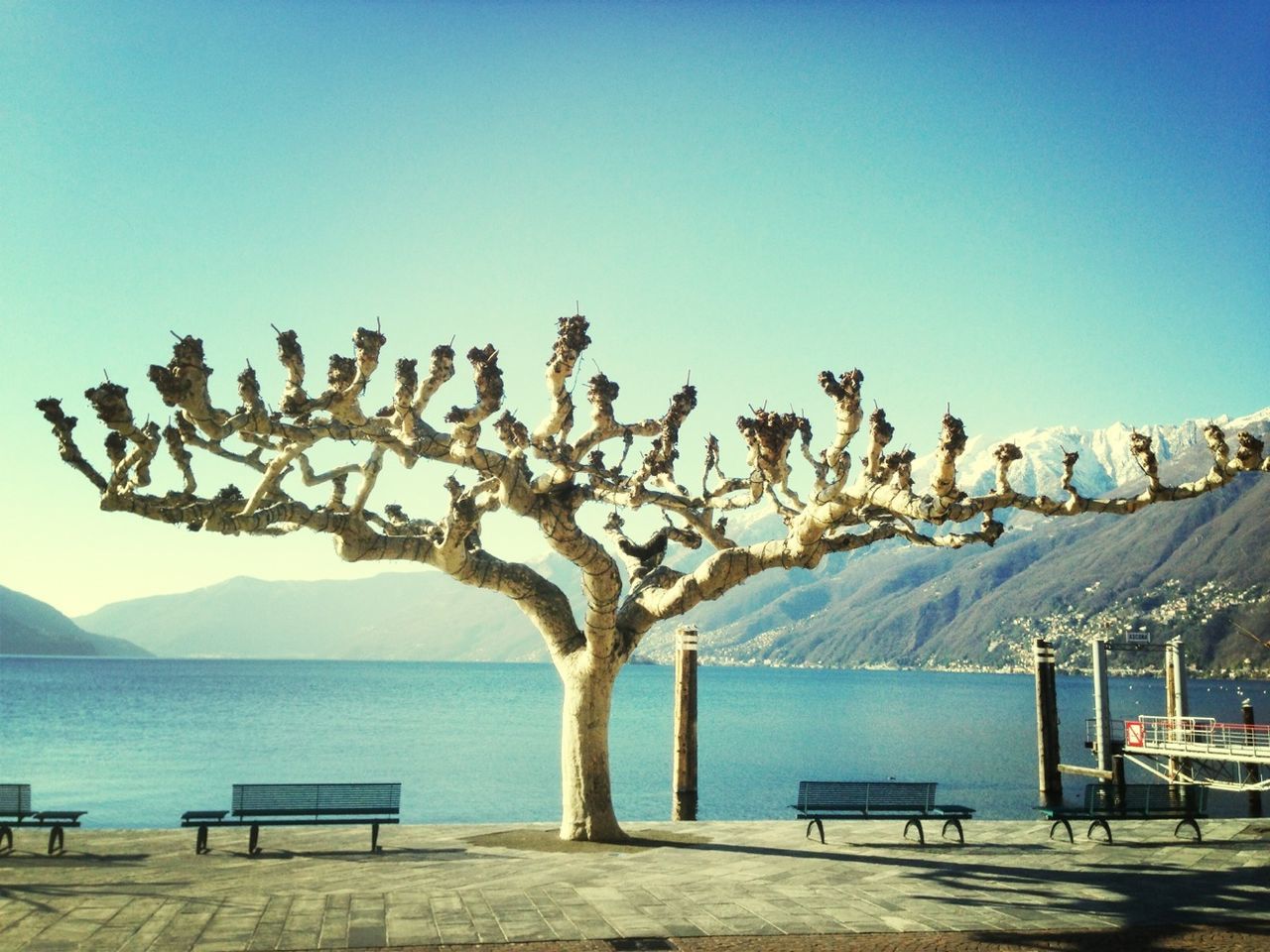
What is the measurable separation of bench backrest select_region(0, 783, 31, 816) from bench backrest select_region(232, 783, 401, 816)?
2978 millimetres

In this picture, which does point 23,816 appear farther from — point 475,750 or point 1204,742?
point 475,750

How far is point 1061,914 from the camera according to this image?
35.7 ft

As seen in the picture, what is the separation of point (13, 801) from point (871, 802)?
13274 millimetres

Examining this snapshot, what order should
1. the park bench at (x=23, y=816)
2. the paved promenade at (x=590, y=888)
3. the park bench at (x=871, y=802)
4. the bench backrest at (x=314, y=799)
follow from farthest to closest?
the park bench at (x=871, y=802) → the bench backrest at (x=314, y=799) → the park bench at (x=23, y=816) → the paved promenade at (x=590, y=888)

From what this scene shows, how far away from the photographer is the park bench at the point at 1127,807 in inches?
641

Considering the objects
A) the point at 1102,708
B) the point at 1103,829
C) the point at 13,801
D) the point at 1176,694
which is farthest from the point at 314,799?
A: the point at 1176,694

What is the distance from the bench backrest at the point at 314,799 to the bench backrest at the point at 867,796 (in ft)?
22.2

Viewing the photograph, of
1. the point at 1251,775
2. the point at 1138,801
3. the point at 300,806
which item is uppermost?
the point at 300,806

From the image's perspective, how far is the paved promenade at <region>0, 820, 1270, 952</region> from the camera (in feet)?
31.7

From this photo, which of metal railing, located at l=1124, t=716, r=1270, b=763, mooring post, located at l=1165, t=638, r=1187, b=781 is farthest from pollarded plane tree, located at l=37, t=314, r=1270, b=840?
Result: mooring post, located at l=1165, t=638, r=1187, b=781

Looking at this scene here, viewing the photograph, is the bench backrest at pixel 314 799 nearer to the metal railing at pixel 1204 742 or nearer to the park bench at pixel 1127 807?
the park bench at pixel 1127 807

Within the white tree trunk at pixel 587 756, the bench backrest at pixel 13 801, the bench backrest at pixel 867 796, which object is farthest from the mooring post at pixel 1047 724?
the bench backrest at pixel 13 801

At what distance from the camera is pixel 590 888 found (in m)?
11.7

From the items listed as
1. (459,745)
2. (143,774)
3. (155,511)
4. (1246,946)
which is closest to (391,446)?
(155,511)
